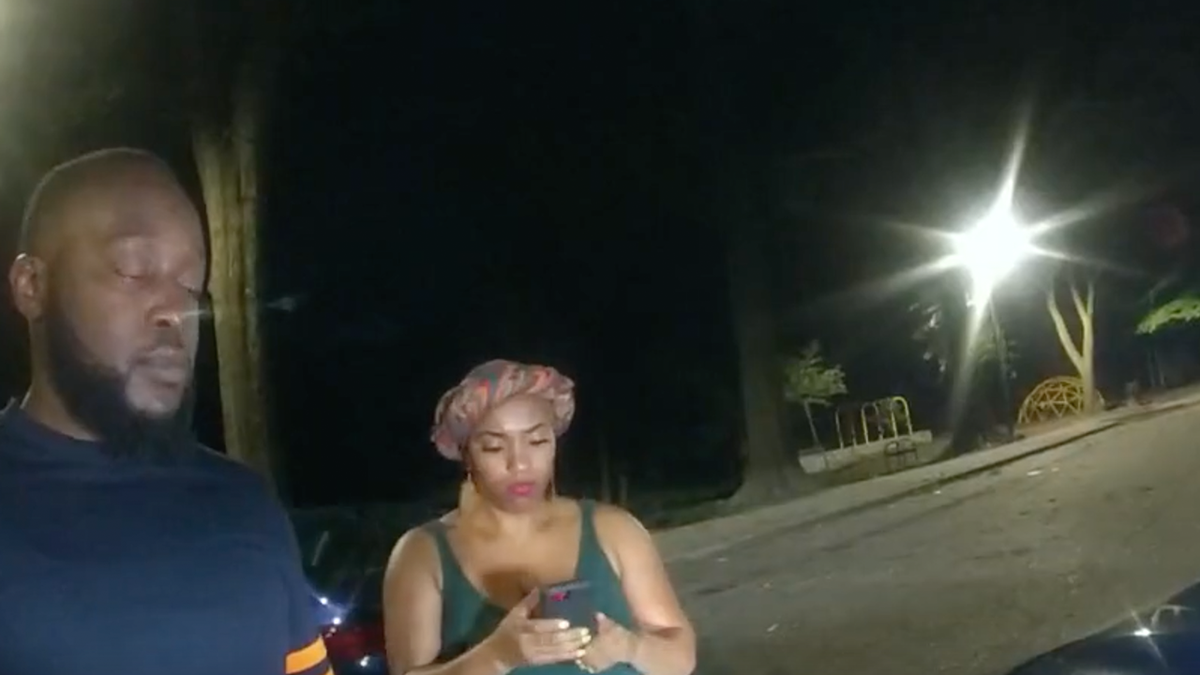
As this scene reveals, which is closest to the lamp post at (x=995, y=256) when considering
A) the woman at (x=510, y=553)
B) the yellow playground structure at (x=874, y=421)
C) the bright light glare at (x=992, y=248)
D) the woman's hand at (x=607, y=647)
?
the bright light glare at (x=992, y=248)

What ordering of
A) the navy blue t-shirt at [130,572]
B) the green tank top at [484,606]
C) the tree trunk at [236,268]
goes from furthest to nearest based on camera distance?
the tree trunk at [236,268]
the green tank top at [484,606]
the navy blue t-shirt at [130,572]

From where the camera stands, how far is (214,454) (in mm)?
1471

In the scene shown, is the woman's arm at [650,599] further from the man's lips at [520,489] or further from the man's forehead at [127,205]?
the man's forehead at [127,205]

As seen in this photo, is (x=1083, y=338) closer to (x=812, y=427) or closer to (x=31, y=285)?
(x=812, y=427)

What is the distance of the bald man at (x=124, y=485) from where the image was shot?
1256mm

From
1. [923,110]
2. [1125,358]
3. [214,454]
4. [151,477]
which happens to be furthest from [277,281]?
[1125,358]

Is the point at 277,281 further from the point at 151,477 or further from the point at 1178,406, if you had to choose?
the point at 1178,406

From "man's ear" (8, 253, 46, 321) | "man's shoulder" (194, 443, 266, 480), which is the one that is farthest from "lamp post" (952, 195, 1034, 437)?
"man's ear" (8, 253, 46, 321)

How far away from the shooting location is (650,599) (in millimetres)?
1566

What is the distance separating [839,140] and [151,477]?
3.82 ft

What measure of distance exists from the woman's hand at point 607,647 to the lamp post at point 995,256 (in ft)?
2.72

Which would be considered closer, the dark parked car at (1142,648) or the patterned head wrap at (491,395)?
the patterned head wrap at (491,395)

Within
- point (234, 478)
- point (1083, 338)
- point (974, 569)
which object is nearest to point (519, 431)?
point (234, 478)

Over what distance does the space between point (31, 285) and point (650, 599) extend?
2.31ft
